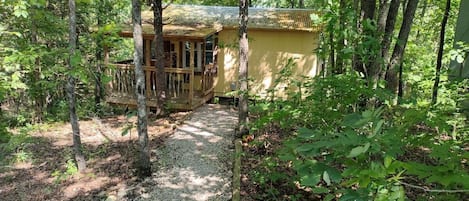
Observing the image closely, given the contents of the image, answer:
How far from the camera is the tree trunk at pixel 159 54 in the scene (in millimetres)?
8786

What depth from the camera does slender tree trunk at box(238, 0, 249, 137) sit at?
7195 millimetres

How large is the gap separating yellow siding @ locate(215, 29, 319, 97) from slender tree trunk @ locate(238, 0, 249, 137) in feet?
11.8

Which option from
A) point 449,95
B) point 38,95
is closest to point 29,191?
point 38,95

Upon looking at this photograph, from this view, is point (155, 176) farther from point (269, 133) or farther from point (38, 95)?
point (38, 95)

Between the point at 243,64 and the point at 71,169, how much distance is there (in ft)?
13.8

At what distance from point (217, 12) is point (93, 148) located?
7.40 metres

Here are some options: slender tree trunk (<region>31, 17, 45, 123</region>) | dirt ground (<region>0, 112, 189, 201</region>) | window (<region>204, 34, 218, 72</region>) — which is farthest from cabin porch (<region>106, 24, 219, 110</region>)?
slender tree trunk (<region>31, 17, 45, 123</region>)

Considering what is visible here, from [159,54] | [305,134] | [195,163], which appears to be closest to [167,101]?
[159,54]

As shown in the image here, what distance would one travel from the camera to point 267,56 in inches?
468

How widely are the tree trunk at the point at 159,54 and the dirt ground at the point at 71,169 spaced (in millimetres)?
643

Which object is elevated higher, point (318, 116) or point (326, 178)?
Answer: point (326, 178)

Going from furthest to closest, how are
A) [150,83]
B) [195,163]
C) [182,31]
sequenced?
1. [182,31]
2. [150,83]
3. [195,163]

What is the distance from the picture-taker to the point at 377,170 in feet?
4.17

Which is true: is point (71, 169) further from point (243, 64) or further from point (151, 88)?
point (151, 88)
